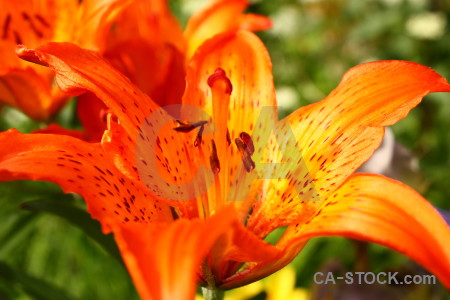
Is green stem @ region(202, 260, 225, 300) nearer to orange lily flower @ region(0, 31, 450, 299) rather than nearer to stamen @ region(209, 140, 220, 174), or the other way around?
orange lily flower @ region(0, 31, 450, 299)

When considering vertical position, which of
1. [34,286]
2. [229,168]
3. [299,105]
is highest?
[229,168]

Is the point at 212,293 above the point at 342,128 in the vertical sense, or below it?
below

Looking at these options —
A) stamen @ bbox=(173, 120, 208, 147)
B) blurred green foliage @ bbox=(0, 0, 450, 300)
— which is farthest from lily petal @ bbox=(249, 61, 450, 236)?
blurred green foliage @ bbox=(0, 0, 450, 300)

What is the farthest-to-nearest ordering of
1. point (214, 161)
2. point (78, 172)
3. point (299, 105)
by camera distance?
point (299, 105), point (214, 161), point (78, 172)

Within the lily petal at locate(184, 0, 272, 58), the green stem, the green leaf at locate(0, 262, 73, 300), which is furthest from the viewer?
Answer: the lily petal at locate(184, 0, 272, 58)

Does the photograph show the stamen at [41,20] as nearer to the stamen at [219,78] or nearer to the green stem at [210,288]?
the stamen at [219,78]

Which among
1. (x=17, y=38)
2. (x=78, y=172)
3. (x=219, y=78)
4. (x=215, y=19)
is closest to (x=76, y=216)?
(x=78, y=172)

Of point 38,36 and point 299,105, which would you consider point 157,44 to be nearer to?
point 38,36

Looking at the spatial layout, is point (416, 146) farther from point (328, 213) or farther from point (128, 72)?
point (328, 213)
